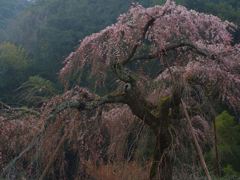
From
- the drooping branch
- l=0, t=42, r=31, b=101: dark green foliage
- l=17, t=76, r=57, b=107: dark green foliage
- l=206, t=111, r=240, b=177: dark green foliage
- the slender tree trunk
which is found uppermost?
l=0, t=42, r=31, b=101: dark green foliage

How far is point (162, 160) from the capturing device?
14.9 feet

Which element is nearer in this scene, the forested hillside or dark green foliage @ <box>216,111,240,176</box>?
the forested hillside

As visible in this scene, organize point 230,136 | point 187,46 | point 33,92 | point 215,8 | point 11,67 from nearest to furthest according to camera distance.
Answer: point 187,46 → point 33,92 → point 230,136 → point 215,8 → point 11,67

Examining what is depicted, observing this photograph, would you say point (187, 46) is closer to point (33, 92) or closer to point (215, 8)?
point (33, 92)

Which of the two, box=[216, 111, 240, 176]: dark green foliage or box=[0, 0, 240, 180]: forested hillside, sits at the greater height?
box=[216, 111, 240, 176]: dark green foliage

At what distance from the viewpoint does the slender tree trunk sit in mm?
4480

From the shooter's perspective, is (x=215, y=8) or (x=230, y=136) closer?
(x=230, y=136)

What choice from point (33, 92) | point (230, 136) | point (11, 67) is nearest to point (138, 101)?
point (33, 92)

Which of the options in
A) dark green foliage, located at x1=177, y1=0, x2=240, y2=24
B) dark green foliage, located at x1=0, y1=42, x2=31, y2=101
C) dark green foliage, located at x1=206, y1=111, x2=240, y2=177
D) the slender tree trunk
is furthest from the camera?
dark green foliage, located at x1=0, y1=42, x2=31, y2=101

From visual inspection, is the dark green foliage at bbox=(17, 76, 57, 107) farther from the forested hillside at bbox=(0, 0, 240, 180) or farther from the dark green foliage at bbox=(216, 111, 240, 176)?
the dark green foliage at bbox=(216, 111, 240, 176)

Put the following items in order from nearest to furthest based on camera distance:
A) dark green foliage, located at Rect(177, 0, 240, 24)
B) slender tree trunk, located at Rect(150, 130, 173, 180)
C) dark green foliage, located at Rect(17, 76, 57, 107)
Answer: slender tree trunk, located at Rect(150, 130, 173, 180) < dark green foliage, located at Rect(17, 76, 57, 107) < dark green foliage, located at Rect(177, 0, 240, 24)

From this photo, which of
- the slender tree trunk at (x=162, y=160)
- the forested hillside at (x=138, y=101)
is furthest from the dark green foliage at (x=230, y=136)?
the slender tree trunk at (x=162, y=160)

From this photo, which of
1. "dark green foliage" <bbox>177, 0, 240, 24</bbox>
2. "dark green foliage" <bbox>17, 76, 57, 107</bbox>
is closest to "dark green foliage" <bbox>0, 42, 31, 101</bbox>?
"dark green foliage" <bbox>177, 0, 240, 24</bbox>

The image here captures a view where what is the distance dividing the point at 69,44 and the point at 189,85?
52.3ft
